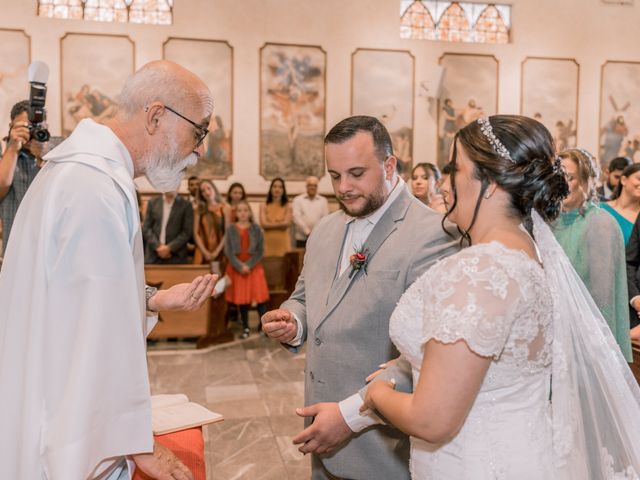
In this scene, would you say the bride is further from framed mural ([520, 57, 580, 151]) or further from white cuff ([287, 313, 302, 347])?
framed mural ([520, 57, 580, 151])

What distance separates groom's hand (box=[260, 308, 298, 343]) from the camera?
232 centimetres

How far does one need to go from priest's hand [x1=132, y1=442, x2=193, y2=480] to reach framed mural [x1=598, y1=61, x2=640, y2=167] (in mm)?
13050

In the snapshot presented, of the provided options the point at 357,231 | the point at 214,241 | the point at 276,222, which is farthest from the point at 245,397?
the point at 276,222

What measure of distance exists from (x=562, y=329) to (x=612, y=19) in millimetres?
13410

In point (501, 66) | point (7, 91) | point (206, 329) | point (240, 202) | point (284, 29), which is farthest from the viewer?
point (501, 66)

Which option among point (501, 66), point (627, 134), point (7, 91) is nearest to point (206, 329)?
point (7, 91)

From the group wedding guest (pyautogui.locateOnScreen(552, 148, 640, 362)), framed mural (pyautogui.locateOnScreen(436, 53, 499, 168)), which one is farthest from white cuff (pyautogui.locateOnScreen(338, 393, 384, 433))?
framed mural (pyautogui.locateOnScreen(436, 53, 499, 168))

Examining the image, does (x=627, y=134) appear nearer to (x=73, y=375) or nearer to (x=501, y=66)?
(x=501, y=66)

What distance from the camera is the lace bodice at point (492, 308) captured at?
144cm

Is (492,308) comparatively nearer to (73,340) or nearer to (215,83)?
(73,340)

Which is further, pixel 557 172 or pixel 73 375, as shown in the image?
pixel 557 172

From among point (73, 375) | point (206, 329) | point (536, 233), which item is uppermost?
point (536, 233)

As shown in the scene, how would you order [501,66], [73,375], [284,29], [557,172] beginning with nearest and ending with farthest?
[73,375], [557,172], [284,29], [501,66]

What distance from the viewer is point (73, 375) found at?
1.51 metres
